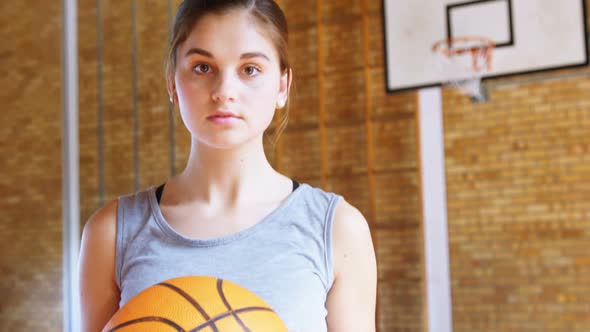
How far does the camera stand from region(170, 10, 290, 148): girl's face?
0.82 m

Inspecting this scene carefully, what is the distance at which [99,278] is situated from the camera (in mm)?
862

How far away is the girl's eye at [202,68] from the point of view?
0.83m

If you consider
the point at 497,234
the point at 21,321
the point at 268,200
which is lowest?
the point at 21,321

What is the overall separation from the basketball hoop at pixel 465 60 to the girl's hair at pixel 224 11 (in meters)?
3.72

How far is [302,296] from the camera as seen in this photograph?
81 centimetres

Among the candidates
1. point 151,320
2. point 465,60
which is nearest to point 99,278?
point 151,320

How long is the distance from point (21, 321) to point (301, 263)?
561 cm

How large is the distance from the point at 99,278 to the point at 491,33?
3977 mm

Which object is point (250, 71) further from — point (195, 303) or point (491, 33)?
point (491, 33)

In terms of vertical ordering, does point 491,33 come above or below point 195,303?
above

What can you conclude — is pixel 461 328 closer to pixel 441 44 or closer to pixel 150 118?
pixel 441 44

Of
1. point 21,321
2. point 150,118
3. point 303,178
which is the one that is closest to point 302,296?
point 303,178

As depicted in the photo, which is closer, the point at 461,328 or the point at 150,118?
the point at 461,328

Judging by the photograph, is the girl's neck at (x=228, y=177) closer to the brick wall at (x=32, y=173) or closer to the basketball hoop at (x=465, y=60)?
the basketball hoop at (x=465, y=60)
